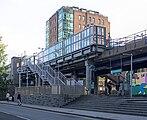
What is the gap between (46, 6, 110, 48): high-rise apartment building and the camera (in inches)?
4535

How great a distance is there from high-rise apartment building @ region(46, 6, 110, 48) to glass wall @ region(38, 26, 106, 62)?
172 ft

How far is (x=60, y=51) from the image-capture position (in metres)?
57.2

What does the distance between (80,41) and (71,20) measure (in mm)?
67829

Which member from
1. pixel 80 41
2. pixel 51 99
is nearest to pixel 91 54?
pixel 80 41

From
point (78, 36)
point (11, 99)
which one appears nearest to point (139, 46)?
point (78, 36)

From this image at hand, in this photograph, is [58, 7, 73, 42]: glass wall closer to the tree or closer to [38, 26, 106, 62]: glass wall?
the tree

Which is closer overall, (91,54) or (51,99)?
(51,99)

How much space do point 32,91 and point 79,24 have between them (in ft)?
245

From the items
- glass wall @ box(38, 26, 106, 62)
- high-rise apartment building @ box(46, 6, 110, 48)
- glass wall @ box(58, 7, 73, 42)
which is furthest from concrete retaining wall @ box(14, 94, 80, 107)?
glass wall @ box(58, 7, 73, 42)

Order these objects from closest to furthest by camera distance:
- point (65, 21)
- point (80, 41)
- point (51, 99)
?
point (51, 99)
point (80, 41)
point (65, 21)

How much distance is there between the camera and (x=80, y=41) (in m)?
49.3

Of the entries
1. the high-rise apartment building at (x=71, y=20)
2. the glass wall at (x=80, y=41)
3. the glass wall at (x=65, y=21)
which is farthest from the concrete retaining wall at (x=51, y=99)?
the glass wall at (x=65, y=21)

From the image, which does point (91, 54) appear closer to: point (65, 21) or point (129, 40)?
point (129, 40)

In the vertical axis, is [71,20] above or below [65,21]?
above
